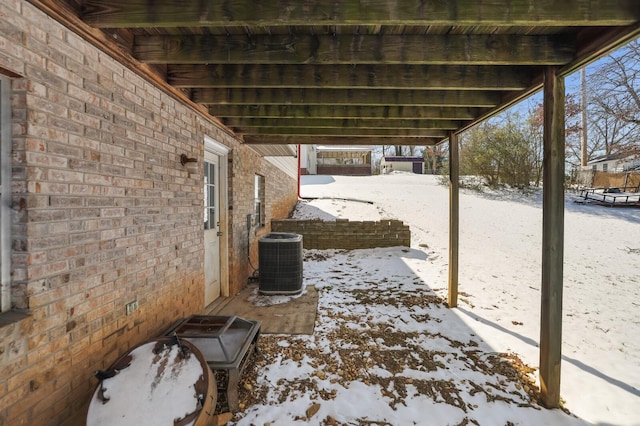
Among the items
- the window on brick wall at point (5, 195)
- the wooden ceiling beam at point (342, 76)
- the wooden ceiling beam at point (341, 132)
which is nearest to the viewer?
the window on brick wall at point (5, 195)

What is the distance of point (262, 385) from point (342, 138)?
12.2 ft

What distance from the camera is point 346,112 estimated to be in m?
3.53

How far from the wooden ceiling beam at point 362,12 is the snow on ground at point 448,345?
2772mm

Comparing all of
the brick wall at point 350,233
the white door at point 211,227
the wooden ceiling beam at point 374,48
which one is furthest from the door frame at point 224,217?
the brick wall at point 350,233

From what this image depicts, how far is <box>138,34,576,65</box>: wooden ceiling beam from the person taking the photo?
2.19 meters

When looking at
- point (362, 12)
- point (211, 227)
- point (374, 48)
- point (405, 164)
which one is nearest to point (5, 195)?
point (362, 12)

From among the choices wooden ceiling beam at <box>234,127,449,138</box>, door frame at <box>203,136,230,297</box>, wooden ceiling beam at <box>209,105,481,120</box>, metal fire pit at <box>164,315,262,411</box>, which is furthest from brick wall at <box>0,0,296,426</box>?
wooden ceiling beam at <box>234,127,449,138</box>

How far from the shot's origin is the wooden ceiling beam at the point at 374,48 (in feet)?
7.18

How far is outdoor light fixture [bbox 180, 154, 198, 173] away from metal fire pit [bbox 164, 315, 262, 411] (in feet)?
5.01

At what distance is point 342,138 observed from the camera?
483 centimetres

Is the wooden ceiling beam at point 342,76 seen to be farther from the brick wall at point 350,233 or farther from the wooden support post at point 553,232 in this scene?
the brick wall at point 350,233

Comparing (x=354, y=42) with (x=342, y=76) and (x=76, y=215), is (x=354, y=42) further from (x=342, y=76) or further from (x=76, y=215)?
(x=76, y=215)

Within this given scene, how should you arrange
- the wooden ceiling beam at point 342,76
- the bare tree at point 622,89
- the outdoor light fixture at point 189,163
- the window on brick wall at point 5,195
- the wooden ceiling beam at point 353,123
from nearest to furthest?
1. the window on brick wall at point 5,195
2. the wooden ceiling beam at point 342,76
3. the outdoor light fixture at point 189,163
4. the wooden ceiling beam at point 353,123
5. the bare tree at point 622,89

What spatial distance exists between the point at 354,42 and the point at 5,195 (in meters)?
2.33
